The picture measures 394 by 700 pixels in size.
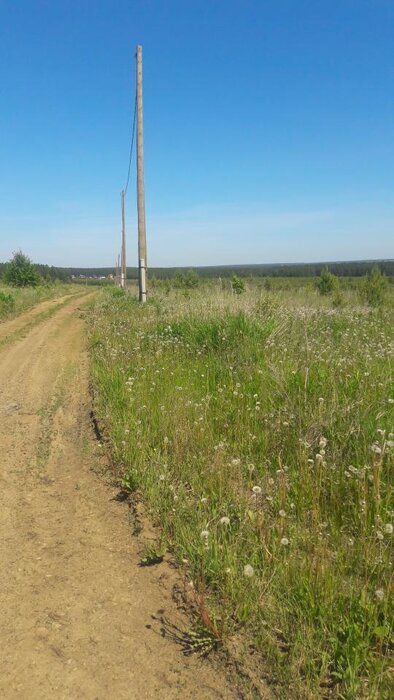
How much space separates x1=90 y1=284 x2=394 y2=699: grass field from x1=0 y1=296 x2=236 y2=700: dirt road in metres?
0.24

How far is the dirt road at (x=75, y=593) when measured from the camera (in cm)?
198

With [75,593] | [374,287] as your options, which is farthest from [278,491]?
[374,287]

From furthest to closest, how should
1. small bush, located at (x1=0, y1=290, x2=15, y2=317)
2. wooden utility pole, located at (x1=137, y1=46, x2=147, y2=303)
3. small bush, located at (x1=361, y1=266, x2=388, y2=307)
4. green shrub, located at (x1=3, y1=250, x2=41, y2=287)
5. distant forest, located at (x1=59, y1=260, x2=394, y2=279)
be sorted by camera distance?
distant forest, located at (x1=59, y1=260, x2=394, y2=279) < green shrub, located at (x1=3, y1=250, x2=41, y2=287) < small bush, located at (x1=361, y1=266, x2=388, y2=307) < small bush, located at (x1=0, y1=290, x2=15, y2=317) < wooden utility pole, located at (x1=137, y1=46, x2=147, y2=303)

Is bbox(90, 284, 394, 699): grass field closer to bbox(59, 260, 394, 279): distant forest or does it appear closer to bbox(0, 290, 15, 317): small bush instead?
bbox(0, 290, 15, 317): small bush

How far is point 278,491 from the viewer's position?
319 cm

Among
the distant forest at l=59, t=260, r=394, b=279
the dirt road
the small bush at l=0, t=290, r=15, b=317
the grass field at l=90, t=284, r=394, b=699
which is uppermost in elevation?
the distant forest at l=59, t=260, r=394, b=279

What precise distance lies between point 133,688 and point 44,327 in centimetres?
1375

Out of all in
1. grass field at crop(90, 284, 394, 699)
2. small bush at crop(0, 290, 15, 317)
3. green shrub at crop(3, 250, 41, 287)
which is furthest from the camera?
green shrub at crop(3, 250, 41, 287)

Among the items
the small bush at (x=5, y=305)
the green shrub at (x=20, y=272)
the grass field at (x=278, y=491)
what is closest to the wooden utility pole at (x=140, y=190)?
the small bush at (x=5, y=305)

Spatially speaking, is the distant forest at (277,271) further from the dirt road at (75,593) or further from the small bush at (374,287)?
the dirt road at (75,593)

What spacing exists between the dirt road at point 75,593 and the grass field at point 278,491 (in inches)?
9.6

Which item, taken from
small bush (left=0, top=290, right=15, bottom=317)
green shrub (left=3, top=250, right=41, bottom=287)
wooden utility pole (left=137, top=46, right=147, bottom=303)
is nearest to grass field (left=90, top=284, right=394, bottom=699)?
wooden utility pole (left=137, top=46, right=147, bottom=303)

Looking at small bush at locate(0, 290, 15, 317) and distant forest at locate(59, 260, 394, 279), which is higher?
distant forest at locate(59, 260, 394, 279)

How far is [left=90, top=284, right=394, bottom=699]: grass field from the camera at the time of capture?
81.8 inches
